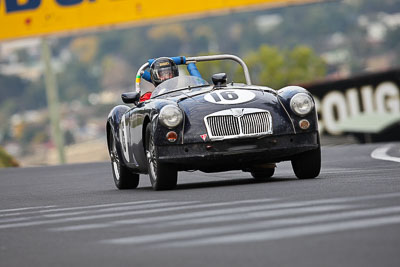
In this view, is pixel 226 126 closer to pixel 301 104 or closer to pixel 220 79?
pixel 301 104

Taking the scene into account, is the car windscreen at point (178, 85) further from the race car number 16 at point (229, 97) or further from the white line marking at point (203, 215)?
the white line marking at point (203, 215)

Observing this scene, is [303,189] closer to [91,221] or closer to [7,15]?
[91,221]

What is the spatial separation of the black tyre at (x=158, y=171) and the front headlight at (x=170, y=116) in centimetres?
27

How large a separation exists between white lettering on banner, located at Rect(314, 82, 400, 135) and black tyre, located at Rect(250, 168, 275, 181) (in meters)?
26.4

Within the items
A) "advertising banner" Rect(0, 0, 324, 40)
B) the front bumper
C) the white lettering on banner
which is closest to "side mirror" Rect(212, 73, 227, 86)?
the front bumper

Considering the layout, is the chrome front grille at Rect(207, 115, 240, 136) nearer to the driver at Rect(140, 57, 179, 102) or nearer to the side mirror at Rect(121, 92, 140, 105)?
the side mirror at Rect(121, 92, 140, 105)

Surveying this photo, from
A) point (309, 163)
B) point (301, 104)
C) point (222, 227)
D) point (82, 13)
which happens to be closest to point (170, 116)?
point (301, 104)

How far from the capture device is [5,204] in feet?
39.8

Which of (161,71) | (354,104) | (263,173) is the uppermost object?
(161,71)

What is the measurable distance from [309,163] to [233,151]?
910 mm

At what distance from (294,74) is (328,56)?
44.0 meters

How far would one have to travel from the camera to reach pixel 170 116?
11.6 m

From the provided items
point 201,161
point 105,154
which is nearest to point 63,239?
point 201,161

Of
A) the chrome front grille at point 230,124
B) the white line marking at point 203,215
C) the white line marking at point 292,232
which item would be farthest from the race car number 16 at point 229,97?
the white line marking at point 292,232
